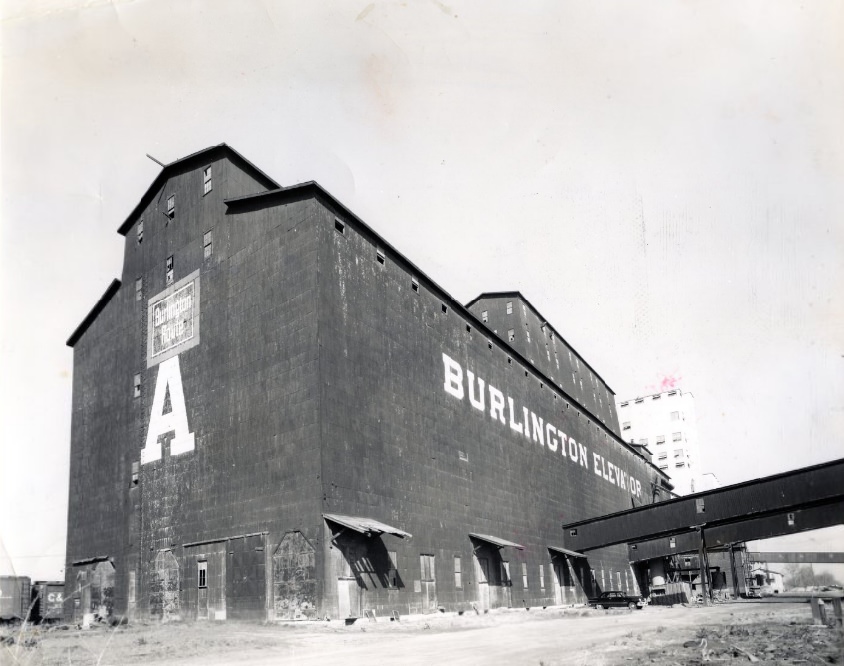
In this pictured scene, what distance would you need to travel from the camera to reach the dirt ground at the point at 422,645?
14.2 meters

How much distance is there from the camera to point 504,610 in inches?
1356

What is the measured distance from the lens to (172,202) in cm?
3316

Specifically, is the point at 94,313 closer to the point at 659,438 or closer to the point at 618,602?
the point at 618,602

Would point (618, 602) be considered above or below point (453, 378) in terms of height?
below

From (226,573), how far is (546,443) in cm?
2470

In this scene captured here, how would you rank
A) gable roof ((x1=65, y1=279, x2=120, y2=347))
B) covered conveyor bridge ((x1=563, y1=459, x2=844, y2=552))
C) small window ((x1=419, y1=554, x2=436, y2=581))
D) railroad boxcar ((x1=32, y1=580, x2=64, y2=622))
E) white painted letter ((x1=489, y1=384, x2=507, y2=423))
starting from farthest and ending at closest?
white painted letter ((x1=489, y1=384, x2=507, y2=423)) < gable roof ((x1=65, y1=279, x2=120, y2=347)) < covered conveyor bridge ((x1=563, y1=459, x2=844, y2=552)) < railroad boxcar ((x1=32, y1=580, x2=64, y2=622)) < small window ((x1=419, y1=554, x2=436, y2=581))

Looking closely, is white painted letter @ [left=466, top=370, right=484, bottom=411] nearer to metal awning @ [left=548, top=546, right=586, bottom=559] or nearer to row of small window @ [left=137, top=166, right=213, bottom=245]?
metal awning @ [left=548, top=546, right=586, bottom=559]

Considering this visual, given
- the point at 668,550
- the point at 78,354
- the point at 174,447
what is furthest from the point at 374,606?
the point at 668,550

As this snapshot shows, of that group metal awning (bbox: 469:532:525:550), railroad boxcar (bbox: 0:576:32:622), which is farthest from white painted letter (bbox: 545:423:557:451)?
railroad boxcar (bbox: 0:576:32:622)

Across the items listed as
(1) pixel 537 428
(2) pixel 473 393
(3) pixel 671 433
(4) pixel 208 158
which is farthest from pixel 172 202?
(3) pixel 671 433

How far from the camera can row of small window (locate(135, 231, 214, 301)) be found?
100 ft

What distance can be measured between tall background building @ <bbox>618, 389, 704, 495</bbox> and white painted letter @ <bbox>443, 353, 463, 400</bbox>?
232ft

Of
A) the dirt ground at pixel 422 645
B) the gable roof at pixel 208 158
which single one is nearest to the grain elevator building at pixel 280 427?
the gable roof at pixel 208 158

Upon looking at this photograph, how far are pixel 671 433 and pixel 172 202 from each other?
278 feet
